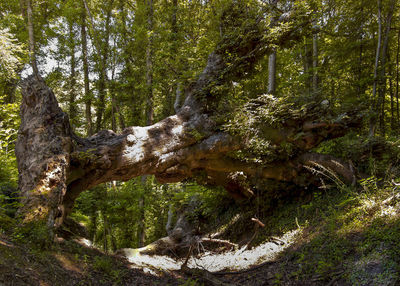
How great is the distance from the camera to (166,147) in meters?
6.27

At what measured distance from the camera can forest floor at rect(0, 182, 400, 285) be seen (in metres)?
3.00

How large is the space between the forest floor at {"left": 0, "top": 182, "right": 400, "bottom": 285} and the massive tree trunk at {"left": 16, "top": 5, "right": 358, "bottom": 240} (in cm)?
104

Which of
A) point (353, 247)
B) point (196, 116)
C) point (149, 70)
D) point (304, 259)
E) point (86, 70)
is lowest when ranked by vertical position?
point (304, 259)

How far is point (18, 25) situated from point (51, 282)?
1431 cm

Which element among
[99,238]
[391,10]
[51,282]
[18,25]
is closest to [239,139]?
[51,282]

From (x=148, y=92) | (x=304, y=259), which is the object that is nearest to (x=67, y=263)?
(x=304, y=259)

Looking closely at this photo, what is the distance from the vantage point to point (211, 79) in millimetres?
7660

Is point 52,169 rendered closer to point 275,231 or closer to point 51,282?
point 51,282

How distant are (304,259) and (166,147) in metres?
3.86

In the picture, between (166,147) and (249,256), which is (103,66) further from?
(249,256)

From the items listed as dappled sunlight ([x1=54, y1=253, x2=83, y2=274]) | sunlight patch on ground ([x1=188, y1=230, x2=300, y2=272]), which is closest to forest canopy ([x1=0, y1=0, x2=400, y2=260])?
dappled sunlight ([x1=54, y1=253, x2=83, y2=274])

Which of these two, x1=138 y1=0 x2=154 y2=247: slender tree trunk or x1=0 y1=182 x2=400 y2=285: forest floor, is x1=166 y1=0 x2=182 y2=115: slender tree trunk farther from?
x1=0 y1=182 x2=400 y2=285: forest floor

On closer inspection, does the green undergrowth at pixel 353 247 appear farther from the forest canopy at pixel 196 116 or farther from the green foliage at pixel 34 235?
the green foliage at pixel 34 235

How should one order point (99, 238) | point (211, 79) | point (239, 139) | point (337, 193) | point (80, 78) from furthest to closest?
point (99, 238) → point (80, 78) → point (211, 79) → point (239, 139) → point (337, 193)
